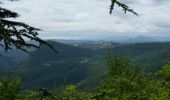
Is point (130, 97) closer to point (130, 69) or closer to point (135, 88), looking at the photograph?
point (135, 88)

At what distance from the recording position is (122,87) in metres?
81.3

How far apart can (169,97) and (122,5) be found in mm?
54711

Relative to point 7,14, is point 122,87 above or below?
below

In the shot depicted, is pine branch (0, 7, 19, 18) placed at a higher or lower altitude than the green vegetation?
higher

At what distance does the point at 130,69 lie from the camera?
310 feet

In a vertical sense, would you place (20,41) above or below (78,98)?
above

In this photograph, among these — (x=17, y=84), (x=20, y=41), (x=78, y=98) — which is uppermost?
(x=20, y=41)

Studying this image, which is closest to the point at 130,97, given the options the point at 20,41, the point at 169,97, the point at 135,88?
the point at 135,88

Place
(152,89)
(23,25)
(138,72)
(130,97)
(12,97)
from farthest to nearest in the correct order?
(138,72) < (152,89) < (130,97) < (12,97) < (23,25)

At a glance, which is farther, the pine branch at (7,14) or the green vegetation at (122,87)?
the green vegetation at (122,87)

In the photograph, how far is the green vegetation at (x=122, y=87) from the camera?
2341 inches

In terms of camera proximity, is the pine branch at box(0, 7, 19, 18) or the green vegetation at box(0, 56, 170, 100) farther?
the green vegetation at box(0, 56, 170, 100)

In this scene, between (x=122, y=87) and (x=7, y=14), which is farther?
(x=122, y=87)

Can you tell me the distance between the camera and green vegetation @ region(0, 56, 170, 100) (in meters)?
59.5
